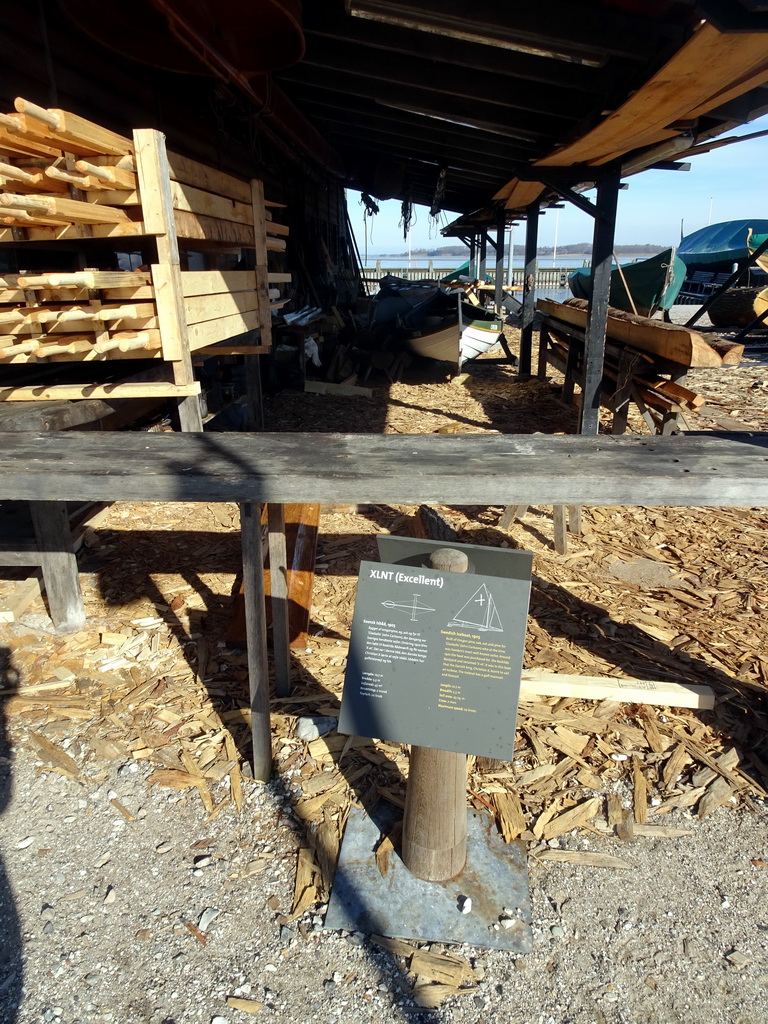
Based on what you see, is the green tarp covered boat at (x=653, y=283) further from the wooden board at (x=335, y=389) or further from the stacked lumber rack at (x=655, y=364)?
the wooden board at (x=335, y=389)

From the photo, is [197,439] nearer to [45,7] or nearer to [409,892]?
[409,892]

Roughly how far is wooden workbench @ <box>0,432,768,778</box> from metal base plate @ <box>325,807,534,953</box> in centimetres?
157

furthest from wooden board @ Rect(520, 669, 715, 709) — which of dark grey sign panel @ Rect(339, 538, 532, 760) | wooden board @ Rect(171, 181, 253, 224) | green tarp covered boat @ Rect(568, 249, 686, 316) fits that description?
green tarp covered boat @ Rect(568, 249, 686, 316)

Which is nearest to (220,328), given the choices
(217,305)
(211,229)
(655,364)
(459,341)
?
(217,305)

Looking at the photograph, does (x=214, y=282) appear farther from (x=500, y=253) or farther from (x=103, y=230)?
(x=500, y=253)

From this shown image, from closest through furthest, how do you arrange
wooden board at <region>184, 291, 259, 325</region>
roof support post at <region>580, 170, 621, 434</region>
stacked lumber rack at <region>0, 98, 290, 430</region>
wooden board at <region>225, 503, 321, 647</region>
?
1. stacked lumber rack at <region>0, 98, 290, 430</region>
2. wooden board at <region>184, 291, 259, 325</region>
3. wooden board at <region>225, 503, 321, 647</region>
4. roof support post at <region>580, 170, 621, 434</region>

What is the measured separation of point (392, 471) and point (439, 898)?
1797 millimetres

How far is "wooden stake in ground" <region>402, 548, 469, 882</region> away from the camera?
2.67 m

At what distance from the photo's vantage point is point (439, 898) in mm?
2785

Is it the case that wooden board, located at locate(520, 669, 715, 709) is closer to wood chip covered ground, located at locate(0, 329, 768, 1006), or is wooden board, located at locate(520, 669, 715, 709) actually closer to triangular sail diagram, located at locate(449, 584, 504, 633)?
wood chip covered ground, located at locate(0, 329, 768, 1006)

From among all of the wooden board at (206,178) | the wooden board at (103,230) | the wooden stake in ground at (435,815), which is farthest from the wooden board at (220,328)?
the wooden stake in ground at (435,815)

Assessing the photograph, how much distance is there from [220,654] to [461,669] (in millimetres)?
2453

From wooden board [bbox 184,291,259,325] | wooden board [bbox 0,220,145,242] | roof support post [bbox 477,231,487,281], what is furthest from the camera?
roof support post [bbox 477,231,487,281]

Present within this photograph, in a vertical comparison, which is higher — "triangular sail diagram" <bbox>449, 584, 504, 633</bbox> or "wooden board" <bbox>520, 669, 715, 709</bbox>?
"triangular sail diagram" <bbox>449, 584, 504, 633</bbox>
